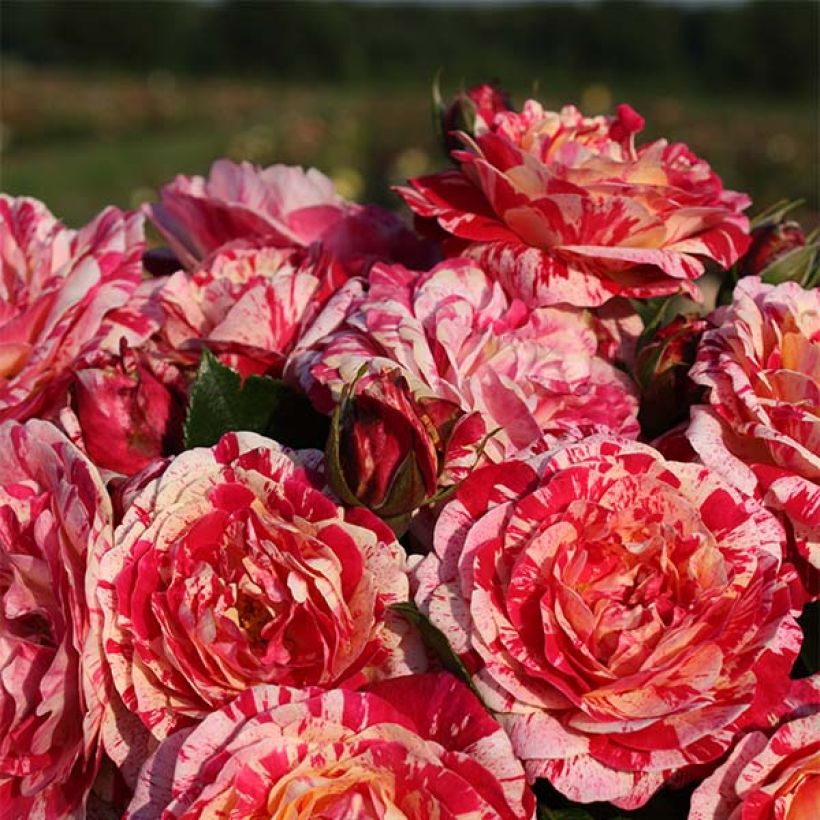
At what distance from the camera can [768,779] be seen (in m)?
0.54

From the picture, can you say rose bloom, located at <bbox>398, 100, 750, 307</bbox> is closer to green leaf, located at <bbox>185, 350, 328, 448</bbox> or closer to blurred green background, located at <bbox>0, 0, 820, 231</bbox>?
green leaf, located at <bbox>185, 350, 328, 448</bbox>

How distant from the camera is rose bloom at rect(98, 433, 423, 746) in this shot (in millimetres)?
523

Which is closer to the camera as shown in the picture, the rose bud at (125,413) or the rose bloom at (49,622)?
the rose bloom at (49,622)

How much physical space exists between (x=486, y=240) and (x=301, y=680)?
295mm

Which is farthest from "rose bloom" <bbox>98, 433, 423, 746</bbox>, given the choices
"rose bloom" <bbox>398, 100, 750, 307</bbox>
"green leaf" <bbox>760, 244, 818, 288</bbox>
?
"green leaf" <bbox>760, 244, 818, 288</bbox>

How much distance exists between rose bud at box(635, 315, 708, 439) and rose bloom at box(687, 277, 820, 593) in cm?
2

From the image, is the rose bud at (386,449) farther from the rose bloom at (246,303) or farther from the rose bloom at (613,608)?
the rose bloom at (246,303)

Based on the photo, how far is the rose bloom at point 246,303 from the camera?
0.69 metres

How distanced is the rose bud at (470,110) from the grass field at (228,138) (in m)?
3.94

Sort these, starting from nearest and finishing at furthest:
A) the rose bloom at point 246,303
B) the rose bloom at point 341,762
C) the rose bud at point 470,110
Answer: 1. the rose bloom at point 341,762
2. the rose bloom at point 246,303
3. the rose bud at point 470,110

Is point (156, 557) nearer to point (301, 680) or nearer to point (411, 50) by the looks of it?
point (301, 680)

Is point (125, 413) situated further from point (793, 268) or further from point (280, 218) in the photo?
point (793, 268)

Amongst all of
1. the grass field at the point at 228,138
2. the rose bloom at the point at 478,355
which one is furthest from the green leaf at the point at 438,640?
the grass field at the point at 228,138

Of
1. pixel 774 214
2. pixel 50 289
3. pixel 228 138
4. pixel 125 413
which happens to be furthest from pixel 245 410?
pixel 228 138
